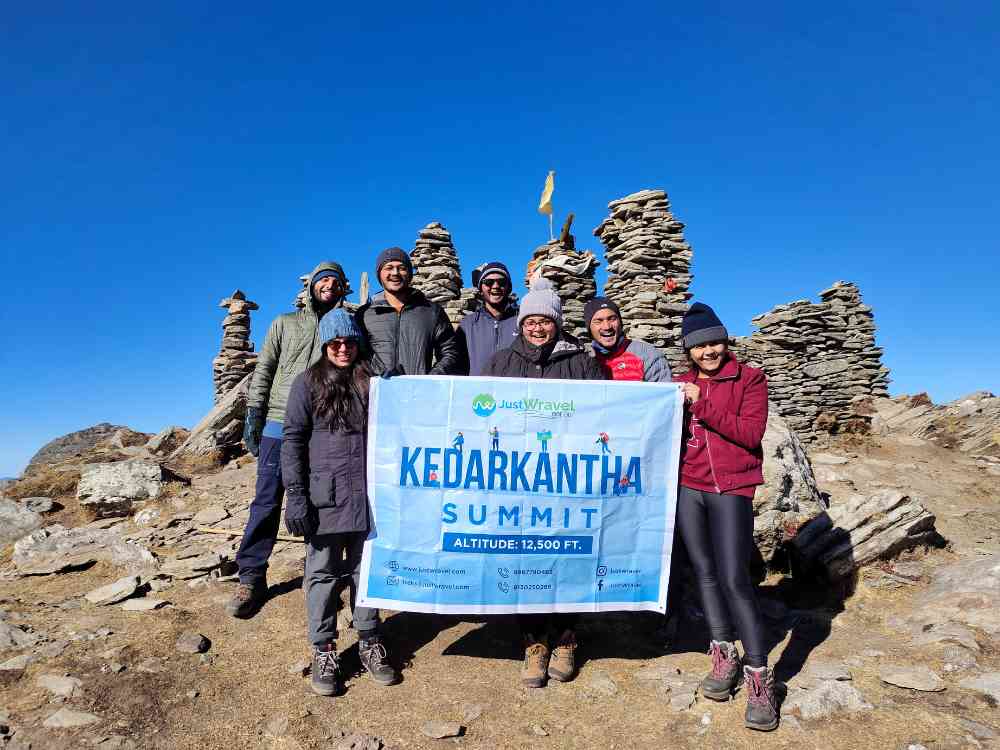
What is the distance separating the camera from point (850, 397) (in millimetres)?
18422

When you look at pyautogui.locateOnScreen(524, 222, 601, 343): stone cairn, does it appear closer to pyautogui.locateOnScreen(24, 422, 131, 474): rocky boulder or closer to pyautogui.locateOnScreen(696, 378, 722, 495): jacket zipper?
pyautogui.locateOnScreen(696, 378, 722, 495): jacket zipper

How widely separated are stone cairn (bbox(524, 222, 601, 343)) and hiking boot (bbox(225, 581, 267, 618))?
10665 millimetres

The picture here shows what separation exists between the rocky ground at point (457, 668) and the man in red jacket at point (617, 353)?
2488 millimetres

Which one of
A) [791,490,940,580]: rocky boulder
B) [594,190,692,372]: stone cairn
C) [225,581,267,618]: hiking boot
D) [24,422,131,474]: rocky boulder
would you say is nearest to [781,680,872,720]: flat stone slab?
[791,490,940,580]: rocky boulder

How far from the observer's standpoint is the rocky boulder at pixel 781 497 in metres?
6.40

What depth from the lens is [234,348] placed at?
22469mm

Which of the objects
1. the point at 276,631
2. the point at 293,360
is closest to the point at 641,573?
the point at 276,631

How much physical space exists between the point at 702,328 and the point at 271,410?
4.04 m

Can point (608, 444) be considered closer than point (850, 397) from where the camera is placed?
Yes

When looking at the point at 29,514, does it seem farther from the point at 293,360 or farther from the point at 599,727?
the point at 599,727

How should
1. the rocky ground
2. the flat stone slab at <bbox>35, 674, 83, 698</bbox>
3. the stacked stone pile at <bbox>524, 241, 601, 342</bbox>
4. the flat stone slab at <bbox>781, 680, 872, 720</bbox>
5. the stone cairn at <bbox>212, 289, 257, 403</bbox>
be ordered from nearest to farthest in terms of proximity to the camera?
1. the rocky ground
2. the flat stone slab at <bbox>781, 680, 872, 720</bbox>
3. the flat stone slab at <bbox>35, 674, 83, 698</bbox>
4. the stacked stone pile at <bbox>524, 241, 601, 342</bbox>
5. the stone cairn at <bbox>212, 289, 257, 403</bbox>

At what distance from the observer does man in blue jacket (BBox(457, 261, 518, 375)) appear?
5.68 meters

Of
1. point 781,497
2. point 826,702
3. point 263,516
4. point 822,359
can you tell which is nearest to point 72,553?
point 263,516

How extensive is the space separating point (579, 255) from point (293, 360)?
11.7 metres
